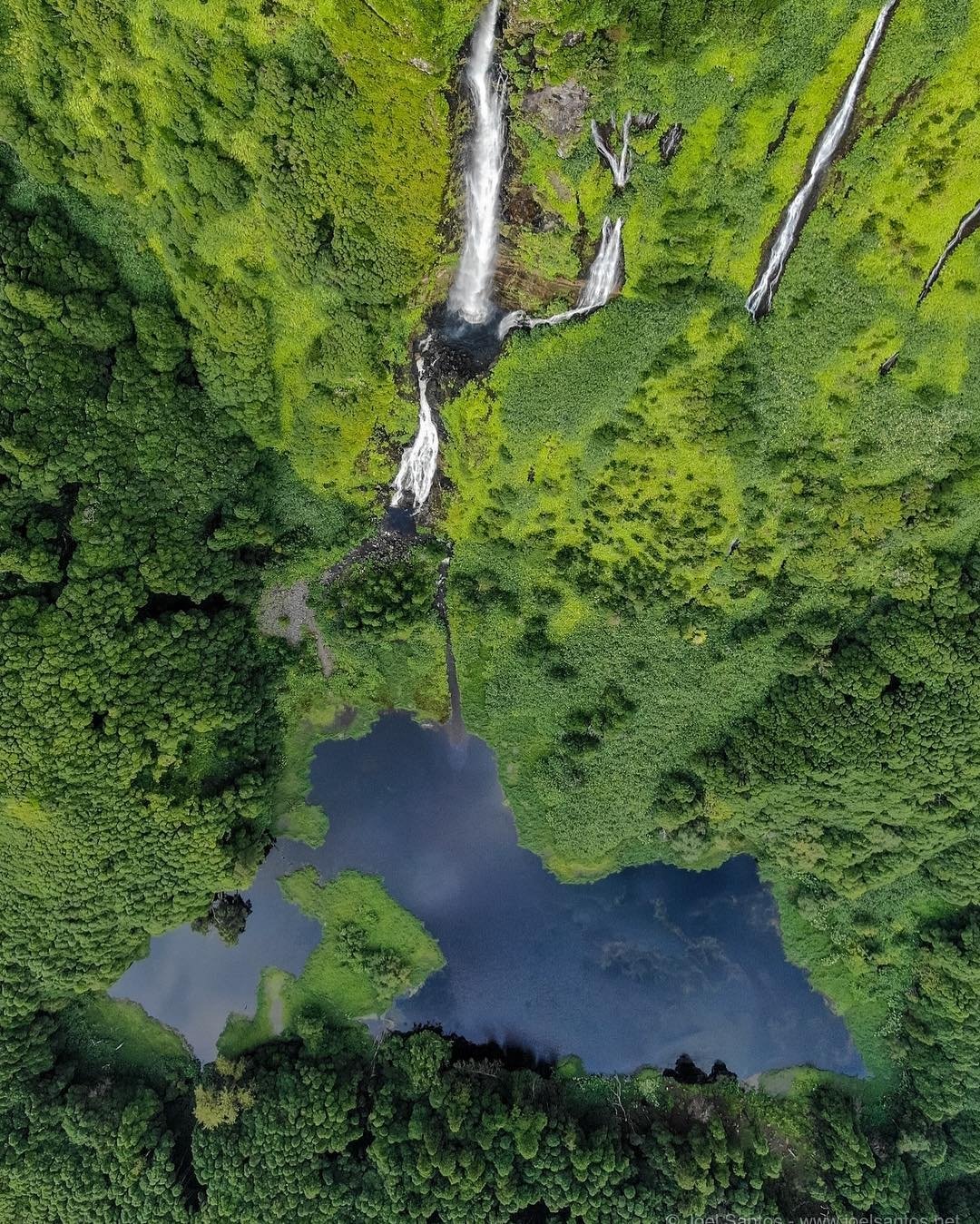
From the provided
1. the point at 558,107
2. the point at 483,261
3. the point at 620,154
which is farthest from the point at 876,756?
the point at 558,107

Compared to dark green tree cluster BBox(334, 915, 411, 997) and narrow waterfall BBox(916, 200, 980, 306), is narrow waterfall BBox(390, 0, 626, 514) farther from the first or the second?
dark green tree cluster BBox(334, 915, 411, 997)

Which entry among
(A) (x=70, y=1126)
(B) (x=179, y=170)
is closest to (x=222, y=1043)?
(A) (x=70, y=1126)

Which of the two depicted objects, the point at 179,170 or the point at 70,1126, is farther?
the point at 70,1126

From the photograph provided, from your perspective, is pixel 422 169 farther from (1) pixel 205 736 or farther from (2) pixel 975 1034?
(2) pixel 975 1034

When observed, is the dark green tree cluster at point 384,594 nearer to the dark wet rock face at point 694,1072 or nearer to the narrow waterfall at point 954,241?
the narrow waterfall at point 954,241

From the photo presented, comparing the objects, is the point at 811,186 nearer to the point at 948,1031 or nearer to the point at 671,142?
the point at 671,142

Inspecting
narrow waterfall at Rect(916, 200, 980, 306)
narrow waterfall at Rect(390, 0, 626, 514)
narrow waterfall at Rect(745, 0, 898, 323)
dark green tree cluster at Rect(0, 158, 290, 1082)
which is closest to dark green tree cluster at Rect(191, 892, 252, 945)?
dark green tree cluster at Rect(0, 158, 290, 1082)

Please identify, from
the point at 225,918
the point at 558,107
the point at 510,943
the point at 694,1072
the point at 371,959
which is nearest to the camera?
the point at 558,107
